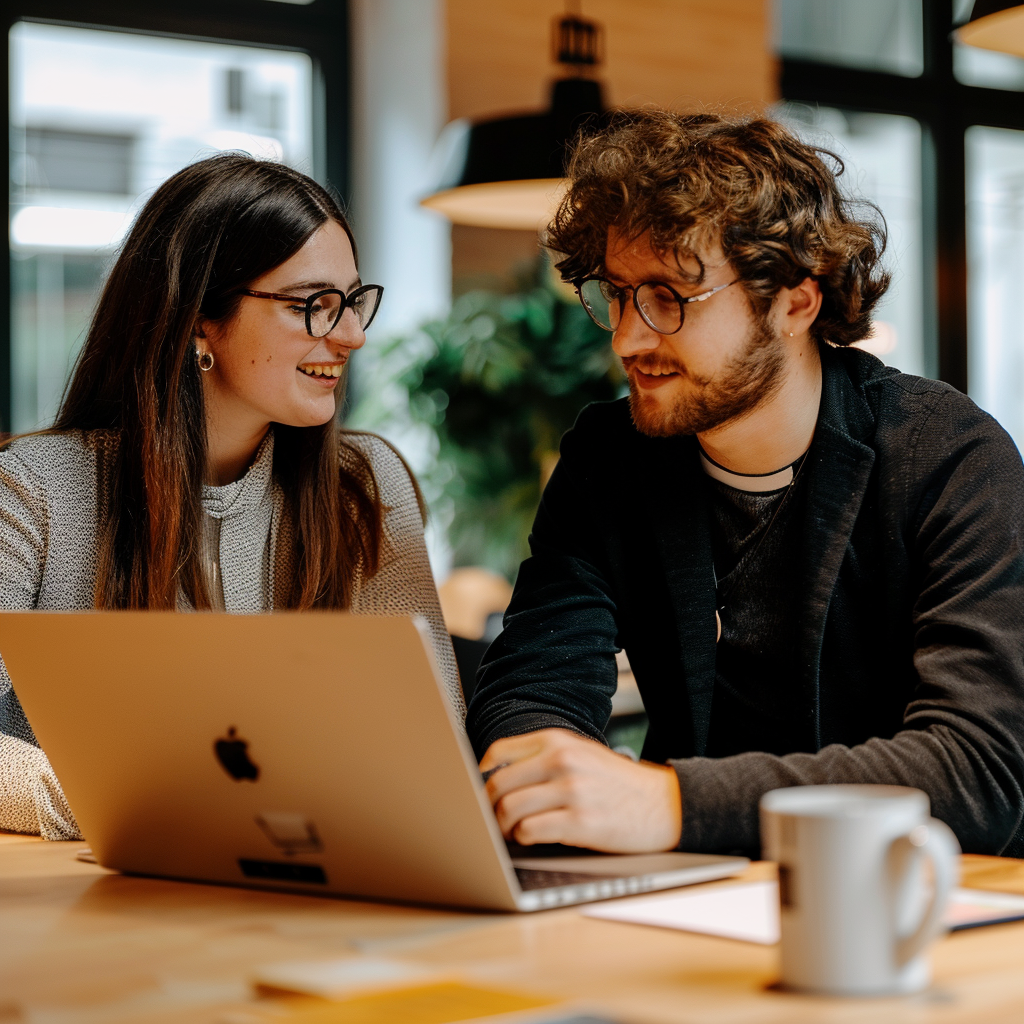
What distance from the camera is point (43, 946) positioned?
91cm

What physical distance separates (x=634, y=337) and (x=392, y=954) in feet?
2.86

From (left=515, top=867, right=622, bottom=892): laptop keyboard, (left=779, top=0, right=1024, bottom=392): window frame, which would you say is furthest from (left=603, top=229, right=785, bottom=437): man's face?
(left=779, top=0, right=1024, bottom=392): window frame

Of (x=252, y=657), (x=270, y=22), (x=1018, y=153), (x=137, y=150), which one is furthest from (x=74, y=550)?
(x=1018, y=153)

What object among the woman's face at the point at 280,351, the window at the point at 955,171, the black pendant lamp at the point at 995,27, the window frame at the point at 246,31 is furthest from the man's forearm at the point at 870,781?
the window at the point at 955,171

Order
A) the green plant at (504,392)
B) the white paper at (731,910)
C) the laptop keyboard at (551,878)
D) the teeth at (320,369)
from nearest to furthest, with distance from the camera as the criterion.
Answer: the white paper at (731,910) → the laptop keyboard at (551,878) → the teeth at (320,369) → the green plant at (504,392)

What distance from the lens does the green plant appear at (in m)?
4.43

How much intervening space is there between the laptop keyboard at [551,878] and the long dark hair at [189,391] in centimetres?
82

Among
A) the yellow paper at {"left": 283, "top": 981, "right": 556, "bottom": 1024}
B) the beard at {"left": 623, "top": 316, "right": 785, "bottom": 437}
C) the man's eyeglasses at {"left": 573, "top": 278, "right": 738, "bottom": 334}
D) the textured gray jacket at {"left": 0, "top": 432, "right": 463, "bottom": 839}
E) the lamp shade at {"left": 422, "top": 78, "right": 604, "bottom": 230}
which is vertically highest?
the lamp shade at {"left": 422, "top": 78, "right": 604, "bottom": 230}

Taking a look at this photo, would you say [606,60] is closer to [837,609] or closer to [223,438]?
[223,438]

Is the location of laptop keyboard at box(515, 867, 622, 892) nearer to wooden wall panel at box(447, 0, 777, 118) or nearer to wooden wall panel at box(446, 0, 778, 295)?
wooden wall panel at box(446, 0, 778, 295)

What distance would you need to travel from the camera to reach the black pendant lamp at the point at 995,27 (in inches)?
84.1

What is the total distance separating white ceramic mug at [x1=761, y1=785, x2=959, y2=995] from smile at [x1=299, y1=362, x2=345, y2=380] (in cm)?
126

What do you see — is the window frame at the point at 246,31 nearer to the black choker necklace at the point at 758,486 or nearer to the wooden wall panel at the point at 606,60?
the wooden wall panel at the point at 606,60

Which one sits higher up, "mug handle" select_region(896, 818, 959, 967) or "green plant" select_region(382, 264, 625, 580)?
"green plant" select_region(382, 264, 625, 580)
